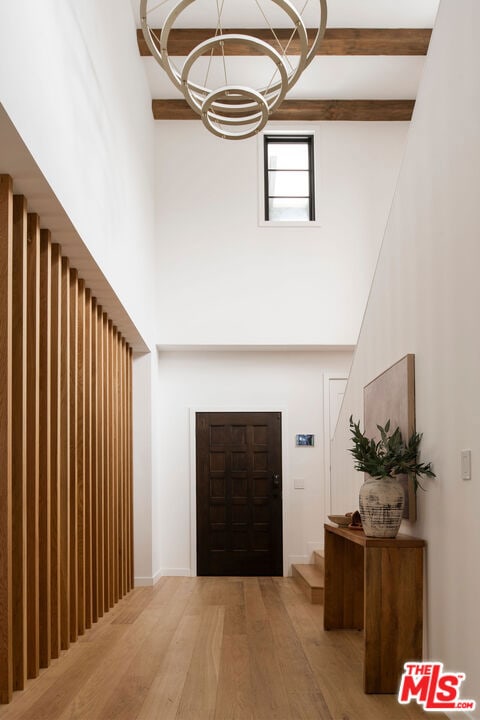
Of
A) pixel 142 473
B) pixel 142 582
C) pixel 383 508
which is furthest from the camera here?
Result: pixel 142 473

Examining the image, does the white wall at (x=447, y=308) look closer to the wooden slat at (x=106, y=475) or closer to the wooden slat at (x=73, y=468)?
the wooden slat at (x=73, y=468)

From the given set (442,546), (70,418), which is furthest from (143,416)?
(442,546)

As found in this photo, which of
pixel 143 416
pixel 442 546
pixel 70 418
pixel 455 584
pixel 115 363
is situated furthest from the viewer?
pixel 143 416

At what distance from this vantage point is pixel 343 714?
350 centimetres

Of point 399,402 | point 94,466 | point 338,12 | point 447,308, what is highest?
point 338,12

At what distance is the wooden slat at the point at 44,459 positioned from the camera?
4.39 metres

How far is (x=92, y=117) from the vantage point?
4922mm

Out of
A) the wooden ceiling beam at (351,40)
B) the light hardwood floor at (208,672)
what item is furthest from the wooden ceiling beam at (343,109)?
the light hardwood floor at (208,672)

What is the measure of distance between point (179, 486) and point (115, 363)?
2.46m

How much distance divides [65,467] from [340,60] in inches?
209

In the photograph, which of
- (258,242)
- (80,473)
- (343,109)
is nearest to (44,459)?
(80,473)

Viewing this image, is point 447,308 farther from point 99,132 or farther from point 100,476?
point 100,476

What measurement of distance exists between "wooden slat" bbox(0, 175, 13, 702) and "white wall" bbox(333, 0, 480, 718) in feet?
6.53

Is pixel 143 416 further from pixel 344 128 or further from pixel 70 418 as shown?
pixel 344 128
